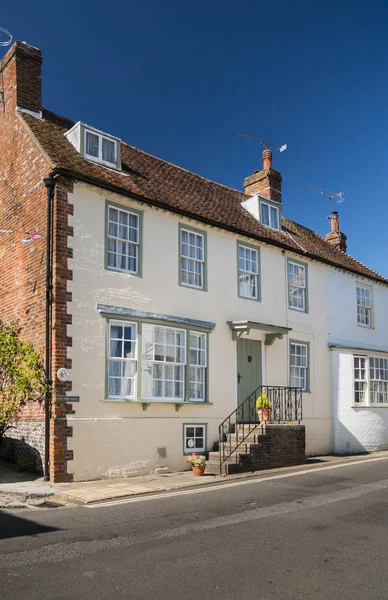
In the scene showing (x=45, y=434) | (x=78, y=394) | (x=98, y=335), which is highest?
(x=98, y=335)

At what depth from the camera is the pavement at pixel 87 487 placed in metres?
10.6

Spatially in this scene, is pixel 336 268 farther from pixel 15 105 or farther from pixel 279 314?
pixel 15 105

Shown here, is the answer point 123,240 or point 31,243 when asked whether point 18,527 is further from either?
point 123,240

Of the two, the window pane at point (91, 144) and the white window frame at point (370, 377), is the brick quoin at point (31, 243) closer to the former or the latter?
the window pane at point (91, 144)

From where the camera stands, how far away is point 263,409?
1590 centimetres

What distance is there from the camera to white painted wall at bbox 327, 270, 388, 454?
2009cm

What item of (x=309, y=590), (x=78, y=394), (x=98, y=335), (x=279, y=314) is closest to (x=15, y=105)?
(x=98, y=335)

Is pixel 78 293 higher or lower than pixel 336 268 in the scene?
lower

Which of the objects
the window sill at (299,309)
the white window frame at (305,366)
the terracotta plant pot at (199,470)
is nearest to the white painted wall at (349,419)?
the white window frame at (305,366)

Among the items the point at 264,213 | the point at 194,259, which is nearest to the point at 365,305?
the point at 264,213

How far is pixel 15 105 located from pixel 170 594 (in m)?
13.3

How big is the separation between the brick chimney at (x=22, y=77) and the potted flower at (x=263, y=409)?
973cm

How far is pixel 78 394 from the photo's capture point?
13023 mm

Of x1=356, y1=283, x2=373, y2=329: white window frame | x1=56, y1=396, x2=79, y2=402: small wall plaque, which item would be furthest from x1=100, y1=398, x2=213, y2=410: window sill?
x1=356, y1=283, x2=373, y2=329: white window frame
